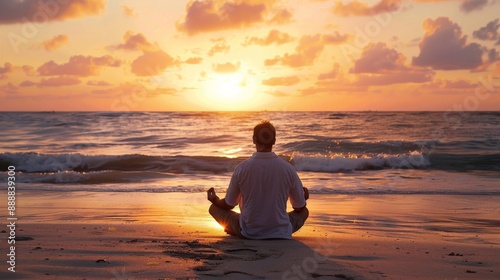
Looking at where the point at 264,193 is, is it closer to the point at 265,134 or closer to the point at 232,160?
the point at 265,134

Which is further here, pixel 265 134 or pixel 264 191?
pixel 264 191

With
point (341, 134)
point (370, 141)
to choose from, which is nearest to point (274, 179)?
point (370, 141)

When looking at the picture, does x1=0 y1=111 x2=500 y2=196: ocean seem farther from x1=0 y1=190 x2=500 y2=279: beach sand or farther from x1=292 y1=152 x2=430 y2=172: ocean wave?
x1=0 y1=190 x2=500 y2=279: beach sand

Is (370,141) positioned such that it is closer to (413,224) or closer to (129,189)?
(129,189)

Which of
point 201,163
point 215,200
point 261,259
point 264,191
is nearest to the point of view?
point 261,259

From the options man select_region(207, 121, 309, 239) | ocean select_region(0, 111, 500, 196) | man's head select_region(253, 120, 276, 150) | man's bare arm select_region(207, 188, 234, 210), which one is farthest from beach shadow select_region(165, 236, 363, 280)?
ocean select_region(0, 111, 500, 196)

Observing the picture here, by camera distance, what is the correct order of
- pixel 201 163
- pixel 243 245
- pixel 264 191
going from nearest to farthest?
1. pixel 243 245
2. pixel 264 191
3. pixel 201 163

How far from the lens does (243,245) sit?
5715mm

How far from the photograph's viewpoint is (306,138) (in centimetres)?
3041

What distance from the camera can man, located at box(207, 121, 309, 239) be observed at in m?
5.88

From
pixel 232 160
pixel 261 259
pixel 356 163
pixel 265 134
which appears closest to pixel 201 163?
pixel 232 160

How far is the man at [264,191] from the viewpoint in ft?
19.3

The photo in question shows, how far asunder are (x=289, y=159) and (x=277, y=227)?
1610 cm

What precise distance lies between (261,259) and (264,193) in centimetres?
104
